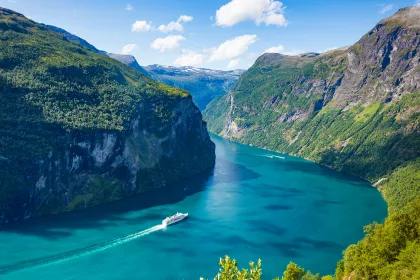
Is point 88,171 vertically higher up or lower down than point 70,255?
higher up

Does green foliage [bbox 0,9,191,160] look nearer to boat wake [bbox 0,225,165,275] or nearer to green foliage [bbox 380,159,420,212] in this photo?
boat wake [bbox 0,225,165,275]

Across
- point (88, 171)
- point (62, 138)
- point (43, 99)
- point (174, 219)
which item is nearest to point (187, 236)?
point (174, 219)

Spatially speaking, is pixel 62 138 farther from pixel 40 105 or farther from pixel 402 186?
pixel 402 186

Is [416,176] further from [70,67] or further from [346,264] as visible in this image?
[70,67]

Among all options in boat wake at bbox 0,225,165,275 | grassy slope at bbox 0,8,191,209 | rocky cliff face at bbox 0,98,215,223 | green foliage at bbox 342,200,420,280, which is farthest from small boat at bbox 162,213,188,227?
green foliage at bbox 342,200,420,280

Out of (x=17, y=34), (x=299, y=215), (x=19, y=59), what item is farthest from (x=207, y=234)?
(x=17, y=34)

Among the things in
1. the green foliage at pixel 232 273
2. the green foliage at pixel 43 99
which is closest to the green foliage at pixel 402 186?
the green foliage at pixel 43 99
